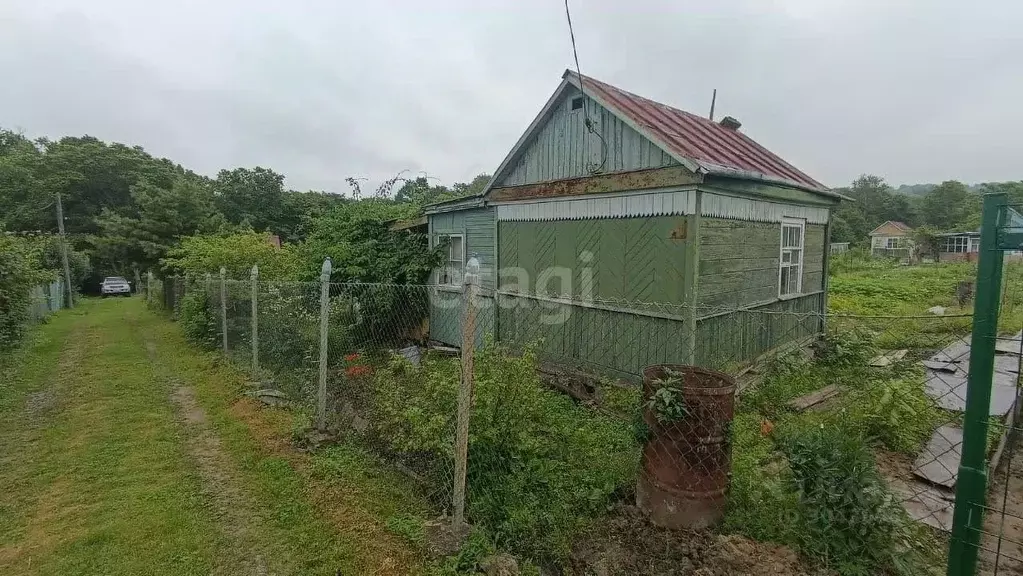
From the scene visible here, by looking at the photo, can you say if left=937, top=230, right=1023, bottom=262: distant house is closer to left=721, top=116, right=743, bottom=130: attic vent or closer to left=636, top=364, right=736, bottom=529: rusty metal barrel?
left=721, top=116, right=743, bottom=130: attic vent

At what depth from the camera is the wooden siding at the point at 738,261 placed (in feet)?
18.6

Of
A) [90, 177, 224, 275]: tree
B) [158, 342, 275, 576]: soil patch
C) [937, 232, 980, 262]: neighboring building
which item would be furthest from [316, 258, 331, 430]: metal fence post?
[937, 232, 980, 262]: neighboring building

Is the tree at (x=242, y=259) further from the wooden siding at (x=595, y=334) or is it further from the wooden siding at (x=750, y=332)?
the wooden siding at (x=750, y=332)

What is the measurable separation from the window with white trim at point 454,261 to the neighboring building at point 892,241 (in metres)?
40.5

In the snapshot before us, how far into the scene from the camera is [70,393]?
22.8 ft

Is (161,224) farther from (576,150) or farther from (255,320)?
(576,150)

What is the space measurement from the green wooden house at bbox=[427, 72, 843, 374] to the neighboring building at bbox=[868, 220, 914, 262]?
3756 centimetres

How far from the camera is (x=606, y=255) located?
21.0ft

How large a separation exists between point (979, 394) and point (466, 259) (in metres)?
7.43

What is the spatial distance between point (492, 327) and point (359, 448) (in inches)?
158

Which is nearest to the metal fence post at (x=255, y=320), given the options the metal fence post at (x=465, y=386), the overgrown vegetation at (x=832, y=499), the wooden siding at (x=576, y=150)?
the wooden siding at (x=576, y=150)

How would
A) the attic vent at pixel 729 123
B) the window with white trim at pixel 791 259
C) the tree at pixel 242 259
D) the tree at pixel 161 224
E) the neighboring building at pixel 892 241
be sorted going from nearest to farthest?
the window with white trim at pixel 791 259 → the attic vent at pixel 729 123 → the tree at pixel 242 259 → the tree at pixel 161 224 → the neighboring building at pixel 892 241

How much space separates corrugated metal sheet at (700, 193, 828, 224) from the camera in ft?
18.5

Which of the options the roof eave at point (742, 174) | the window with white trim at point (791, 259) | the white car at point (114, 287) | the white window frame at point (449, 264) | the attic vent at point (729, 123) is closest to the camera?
the roof eave at point (742, 174)
